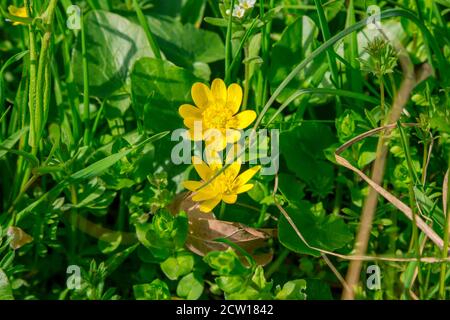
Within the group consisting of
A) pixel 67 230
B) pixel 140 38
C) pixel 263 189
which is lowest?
pixel 67 230

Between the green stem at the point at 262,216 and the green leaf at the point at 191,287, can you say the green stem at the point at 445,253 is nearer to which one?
the green stem at the point at 262,216

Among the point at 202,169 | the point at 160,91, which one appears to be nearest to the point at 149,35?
the point at 160,91

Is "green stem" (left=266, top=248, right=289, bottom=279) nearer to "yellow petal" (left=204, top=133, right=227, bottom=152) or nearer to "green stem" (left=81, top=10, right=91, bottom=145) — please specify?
"yellow petal" (left=204, top=133, right=227, bottom=152)

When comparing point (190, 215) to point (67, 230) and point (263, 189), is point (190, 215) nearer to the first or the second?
point (263, 189)

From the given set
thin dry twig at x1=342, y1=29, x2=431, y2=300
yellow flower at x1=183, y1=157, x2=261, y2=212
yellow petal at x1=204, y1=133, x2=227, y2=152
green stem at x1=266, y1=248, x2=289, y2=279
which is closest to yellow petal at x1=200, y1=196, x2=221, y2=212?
yellow flower at x1=183, y1=157, x2=261, y2=212

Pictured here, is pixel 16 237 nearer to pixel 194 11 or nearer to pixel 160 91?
pixel 160 91

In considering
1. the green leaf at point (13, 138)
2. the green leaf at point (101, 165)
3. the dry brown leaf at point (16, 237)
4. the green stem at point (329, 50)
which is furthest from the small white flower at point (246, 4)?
the dry brown leaf at point (16, 237)
